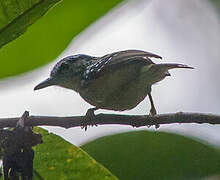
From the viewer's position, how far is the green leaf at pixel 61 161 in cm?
119

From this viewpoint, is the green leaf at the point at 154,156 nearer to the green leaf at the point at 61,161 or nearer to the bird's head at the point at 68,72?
the green leaf at the point at 61,161

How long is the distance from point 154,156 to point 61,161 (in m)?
0.40

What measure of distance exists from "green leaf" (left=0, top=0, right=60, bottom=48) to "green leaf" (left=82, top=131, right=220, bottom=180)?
38 cm

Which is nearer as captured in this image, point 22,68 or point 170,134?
point 170,134

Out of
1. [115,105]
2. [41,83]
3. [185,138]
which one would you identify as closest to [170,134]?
[185,138]

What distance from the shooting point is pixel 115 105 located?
174cm

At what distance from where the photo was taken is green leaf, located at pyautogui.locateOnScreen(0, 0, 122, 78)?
117 cm

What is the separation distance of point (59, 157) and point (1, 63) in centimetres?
34

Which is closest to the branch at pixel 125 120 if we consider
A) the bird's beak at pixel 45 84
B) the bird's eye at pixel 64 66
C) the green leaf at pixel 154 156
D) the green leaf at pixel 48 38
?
the green leaf at pixel 154 156

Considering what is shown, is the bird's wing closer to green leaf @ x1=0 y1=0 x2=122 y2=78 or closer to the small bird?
the small bird

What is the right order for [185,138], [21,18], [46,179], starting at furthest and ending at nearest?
[46,179], [185,138], [21,18]

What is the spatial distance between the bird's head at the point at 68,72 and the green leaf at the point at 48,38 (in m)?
0.79

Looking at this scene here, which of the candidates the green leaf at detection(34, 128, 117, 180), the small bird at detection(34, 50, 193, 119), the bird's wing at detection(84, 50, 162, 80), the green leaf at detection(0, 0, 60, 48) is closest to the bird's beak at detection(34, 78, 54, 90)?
the small bird at detection(34, 50, 193, 119)

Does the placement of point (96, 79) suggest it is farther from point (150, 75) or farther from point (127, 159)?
point (127, 159)
